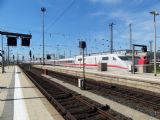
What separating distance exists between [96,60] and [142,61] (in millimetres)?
10491

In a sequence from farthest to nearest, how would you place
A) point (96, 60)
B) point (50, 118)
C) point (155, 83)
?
point (96, 60), point (155, 83), point (50, 118)

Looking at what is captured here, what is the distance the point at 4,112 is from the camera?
39.0 feet

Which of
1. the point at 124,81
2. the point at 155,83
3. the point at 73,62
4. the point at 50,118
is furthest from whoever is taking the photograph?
the point at 73,62

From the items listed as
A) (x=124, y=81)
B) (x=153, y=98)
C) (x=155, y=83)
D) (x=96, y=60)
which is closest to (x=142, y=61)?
(x=96, y=60)

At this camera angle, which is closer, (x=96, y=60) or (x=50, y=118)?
(x=50, y=118)

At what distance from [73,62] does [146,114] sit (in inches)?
2164

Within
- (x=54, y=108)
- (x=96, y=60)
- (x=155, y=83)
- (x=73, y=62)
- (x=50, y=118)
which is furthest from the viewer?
(x=73, y=62)

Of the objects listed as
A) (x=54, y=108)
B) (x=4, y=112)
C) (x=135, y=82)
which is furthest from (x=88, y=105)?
(x=135, y=82)

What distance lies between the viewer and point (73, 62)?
217 ft

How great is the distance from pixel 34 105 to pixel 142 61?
91.8ft

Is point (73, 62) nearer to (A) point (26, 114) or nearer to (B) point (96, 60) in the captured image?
(B) point (96, 60)

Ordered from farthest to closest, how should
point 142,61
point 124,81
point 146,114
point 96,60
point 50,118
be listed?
1. point 96,60
2. point 142,61
3. point 124,81
4. point 146,114
5. point 50,118

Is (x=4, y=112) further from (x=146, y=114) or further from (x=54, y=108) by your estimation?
(x=146, y=114)

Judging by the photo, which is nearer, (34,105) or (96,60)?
(34,105)
